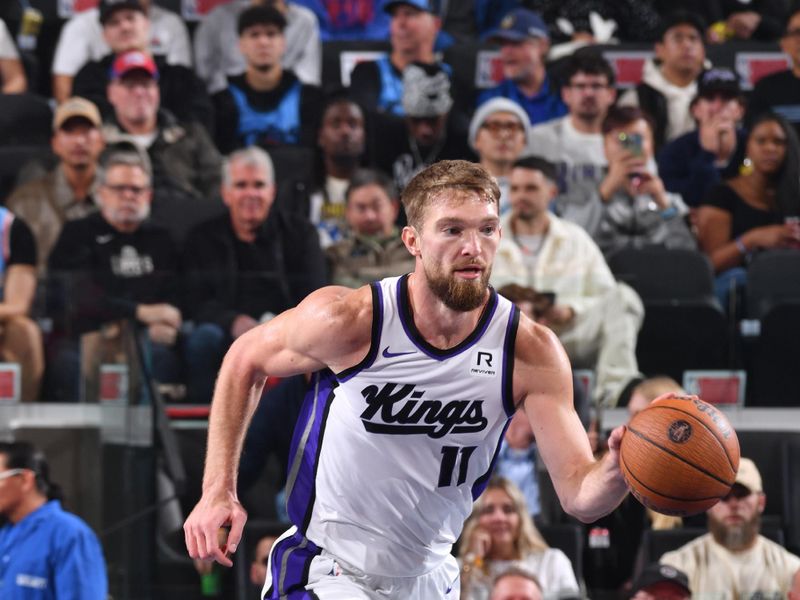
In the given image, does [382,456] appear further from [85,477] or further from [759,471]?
[759,471]

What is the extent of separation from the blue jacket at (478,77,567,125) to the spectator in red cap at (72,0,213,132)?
230cm

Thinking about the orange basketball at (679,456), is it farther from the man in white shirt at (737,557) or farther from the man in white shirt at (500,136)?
the man in white shirt at (500,136)

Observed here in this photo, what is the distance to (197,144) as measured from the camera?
35.6 feet

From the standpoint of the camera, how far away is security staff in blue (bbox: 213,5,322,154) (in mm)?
11477

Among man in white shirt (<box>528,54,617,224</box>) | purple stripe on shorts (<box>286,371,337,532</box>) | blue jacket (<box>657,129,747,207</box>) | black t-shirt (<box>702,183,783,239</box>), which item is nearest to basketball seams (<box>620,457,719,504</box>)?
purple stripe on shorts (<box>286,371,337,532</box>)

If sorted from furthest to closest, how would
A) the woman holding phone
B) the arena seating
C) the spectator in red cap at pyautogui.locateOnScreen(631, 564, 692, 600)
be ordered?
the woman holding phone < the arena seating < the spectator in red cap at pyautogui.locateOnScreen(631, 564, 692, 600)

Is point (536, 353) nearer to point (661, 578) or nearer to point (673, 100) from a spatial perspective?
point (661, 578)

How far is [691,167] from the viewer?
1120cm

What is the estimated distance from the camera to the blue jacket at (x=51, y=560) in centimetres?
792

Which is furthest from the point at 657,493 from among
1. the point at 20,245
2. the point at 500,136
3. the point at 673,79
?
the point at 673,79

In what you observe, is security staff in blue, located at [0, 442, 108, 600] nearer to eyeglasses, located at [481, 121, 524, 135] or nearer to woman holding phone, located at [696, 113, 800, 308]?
eyeglasses, located at [481, 121, 524, 135]

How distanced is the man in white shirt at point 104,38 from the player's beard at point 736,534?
593cm

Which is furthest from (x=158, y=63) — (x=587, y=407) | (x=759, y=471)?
(x=759, y=471)

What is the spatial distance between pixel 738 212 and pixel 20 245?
5210 millimetres
